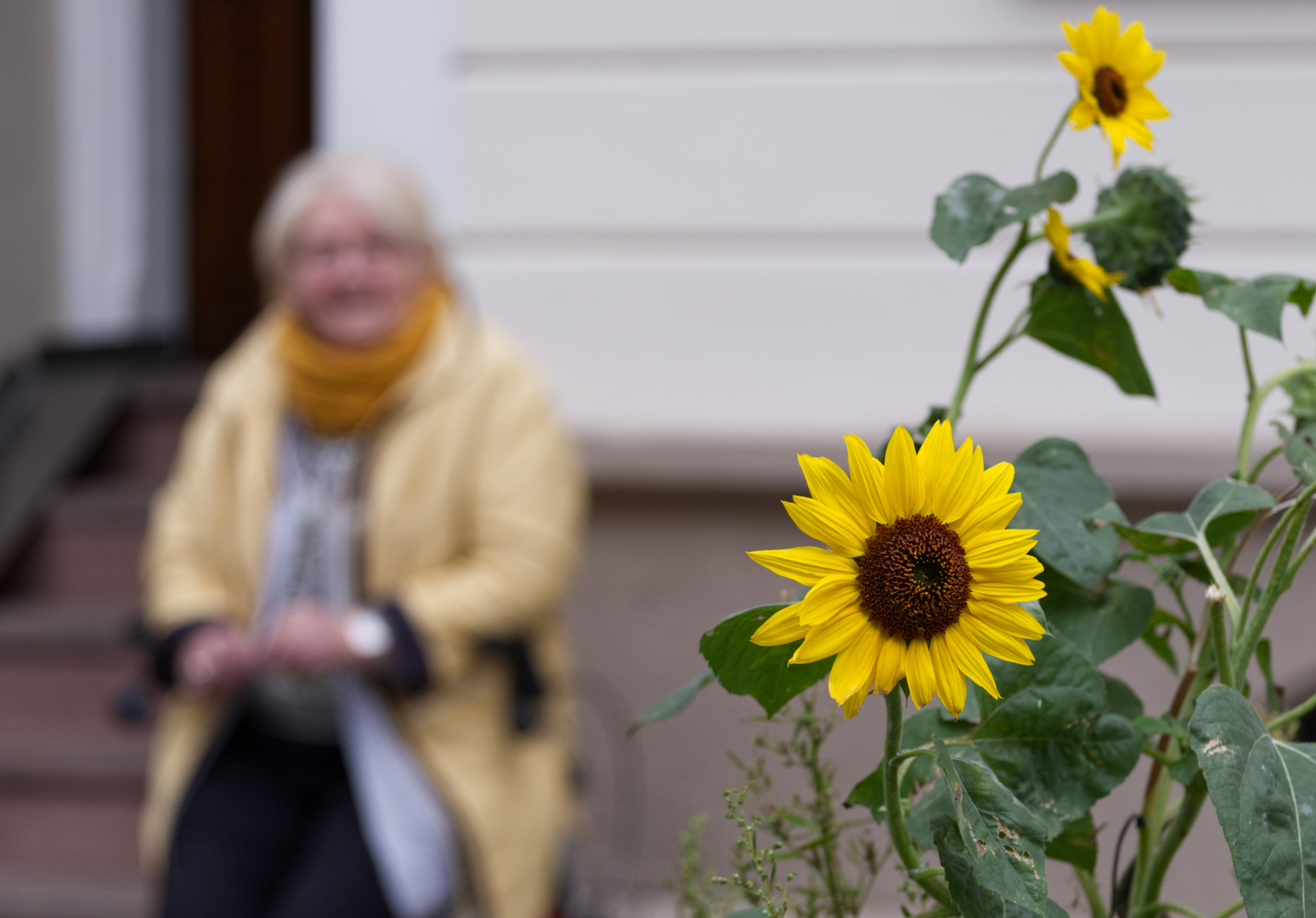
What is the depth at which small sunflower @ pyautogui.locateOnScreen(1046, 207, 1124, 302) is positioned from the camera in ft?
1.71

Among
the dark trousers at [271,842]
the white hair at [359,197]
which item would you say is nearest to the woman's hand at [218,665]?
the dark trousers at [271,842]

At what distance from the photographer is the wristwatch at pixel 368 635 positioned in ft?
5.69

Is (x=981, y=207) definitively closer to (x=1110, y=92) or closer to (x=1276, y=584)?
(x=1110, y=92)

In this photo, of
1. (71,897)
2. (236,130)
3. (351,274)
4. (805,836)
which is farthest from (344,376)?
(236,130)

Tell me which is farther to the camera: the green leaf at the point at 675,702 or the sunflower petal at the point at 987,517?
the green leaf at the point at 675,702

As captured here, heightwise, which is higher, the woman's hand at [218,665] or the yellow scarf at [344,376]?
the yellow scarf at [344,376]

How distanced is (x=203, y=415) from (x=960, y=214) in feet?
5.91

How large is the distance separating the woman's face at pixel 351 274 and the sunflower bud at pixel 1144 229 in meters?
1.57

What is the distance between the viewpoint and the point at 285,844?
5.78 ft

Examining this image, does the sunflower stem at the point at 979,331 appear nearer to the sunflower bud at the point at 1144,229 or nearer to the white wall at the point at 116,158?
the sunflower bud at the point at 1144,229

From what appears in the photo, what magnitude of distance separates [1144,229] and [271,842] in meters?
1.57

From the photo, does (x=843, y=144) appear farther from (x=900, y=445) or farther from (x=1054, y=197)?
(x=900, y=445)

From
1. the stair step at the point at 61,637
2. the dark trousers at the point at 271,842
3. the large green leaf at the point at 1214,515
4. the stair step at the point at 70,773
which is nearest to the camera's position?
the large green leaf at the point at 1214,515

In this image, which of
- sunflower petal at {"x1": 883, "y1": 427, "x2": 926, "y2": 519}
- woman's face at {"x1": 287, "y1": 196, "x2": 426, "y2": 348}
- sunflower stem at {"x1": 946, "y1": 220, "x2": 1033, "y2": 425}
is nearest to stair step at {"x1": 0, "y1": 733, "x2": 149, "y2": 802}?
woman's face at {"x1": 287, "y1": 196, "x2": 426, "y2": 348}
